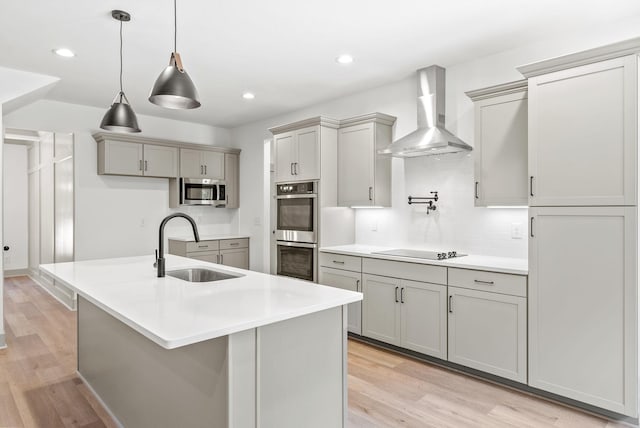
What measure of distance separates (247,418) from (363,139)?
9.96 ft

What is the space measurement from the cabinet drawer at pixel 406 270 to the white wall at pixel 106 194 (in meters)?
3.37

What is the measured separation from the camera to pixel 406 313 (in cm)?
346

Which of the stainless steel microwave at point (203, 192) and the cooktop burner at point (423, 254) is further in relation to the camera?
the stainless steel microwave at point (203, 192)

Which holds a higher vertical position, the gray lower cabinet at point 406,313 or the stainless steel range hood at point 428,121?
the stainless steel range hood at point 428,121

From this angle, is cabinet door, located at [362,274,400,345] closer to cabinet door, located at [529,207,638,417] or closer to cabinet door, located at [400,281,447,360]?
cabinet door, located at [400,281,447,360]

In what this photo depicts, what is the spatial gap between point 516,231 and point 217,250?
3857 mm

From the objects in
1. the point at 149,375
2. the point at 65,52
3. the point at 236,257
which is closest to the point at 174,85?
the point at 149,375

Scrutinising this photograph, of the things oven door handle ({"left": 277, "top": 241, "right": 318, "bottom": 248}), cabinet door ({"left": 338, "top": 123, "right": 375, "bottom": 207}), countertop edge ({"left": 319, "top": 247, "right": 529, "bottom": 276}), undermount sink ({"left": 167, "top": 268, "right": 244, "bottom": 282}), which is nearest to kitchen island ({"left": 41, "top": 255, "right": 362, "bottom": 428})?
undermount sink ({"left": 167, "top": 268, "right": 244, "bottom": 282})

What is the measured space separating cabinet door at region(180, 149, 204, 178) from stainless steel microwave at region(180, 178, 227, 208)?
9 cm

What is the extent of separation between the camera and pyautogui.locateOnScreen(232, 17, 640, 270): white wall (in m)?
3.19

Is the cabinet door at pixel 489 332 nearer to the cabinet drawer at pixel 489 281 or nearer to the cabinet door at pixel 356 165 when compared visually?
the cabinet drawer at pixel 489 281

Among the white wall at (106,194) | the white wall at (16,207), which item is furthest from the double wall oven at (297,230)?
the white wall at (16,207)

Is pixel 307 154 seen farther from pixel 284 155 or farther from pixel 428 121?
pixel 428 121

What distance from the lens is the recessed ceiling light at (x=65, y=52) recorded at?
3314mm
